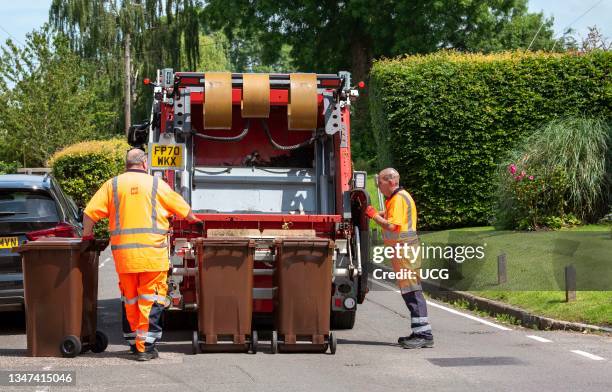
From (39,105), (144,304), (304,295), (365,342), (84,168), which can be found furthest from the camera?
(39,105)

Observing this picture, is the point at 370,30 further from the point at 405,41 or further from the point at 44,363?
the point at 44,363

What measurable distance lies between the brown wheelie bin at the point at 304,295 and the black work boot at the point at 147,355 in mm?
1074

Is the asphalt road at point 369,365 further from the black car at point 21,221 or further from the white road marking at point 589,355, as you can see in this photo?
the black car at point 21,221

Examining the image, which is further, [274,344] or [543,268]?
[543,268]

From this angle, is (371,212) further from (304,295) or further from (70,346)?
(70,346)

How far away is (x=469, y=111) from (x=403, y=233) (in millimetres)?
12984

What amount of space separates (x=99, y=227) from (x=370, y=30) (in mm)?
15596

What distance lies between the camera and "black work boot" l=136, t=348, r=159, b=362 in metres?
9.40

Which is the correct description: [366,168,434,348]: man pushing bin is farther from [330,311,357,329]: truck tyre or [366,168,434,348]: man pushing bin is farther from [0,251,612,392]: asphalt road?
[330,311,357,329]: truck tyre

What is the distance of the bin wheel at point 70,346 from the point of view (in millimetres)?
9539

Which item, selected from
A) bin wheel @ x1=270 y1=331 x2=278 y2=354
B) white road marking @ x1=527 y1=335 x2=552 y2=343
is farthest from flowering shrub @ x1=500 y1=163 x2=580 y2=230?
bin wheel @ x1=270 y1=331 x2=278 y2=354

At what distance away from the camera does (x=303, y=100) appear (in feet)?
39.0

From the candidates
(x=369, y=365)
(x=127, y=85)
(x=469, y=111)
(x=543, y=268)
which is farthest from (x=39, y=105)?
(x=369, y=365)

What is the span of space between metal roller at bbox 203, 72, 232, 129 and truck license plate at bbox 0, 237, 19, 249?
240cm
